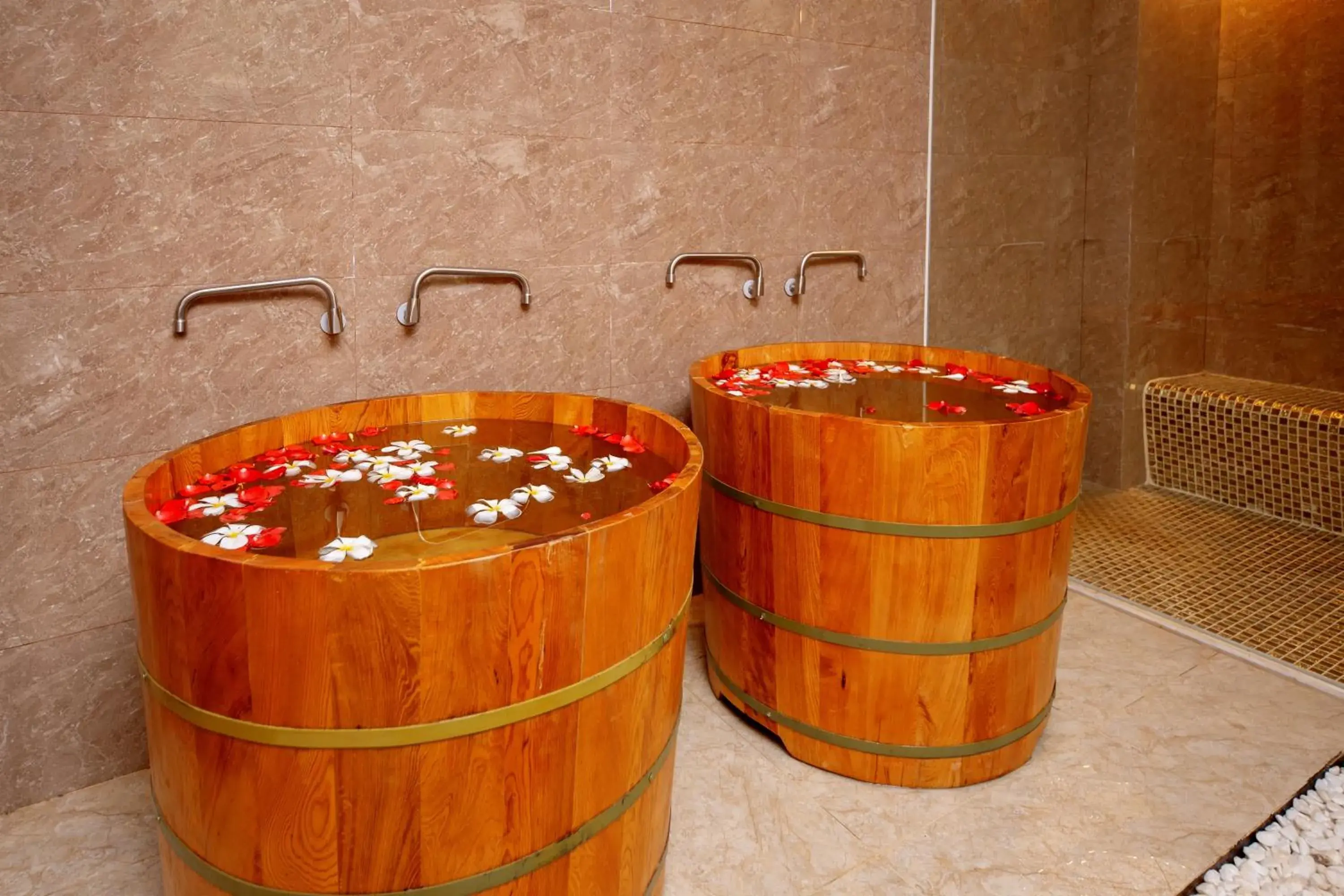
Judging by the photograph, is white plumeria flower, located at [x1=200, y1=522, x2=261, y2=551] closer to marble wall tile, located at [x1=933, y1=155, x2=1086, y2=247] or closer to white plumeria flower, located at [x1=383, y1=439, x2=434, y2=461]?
white plumeria flower, located at [x1=383, y1=439, x2=434, y2=461]

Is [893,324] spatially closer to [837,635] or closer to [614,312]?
[614,312]

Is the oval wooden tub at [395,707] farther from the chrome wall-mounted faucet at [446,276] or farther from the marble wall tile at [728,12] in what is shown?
the marble wall tile at [728,12]

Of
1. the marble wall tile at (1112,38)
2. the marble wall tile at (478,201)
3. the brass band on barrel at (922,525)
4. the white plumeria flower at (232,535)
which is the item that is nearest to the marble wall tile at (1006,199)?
the marble wall tile at (1112,38)

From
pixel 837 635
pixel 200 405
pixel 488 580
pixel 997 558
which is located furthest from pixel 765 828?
pixel 200 405

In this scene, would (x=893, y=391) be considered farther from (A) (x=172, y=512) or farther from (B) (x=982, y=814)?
(A) (x=172, y=512)

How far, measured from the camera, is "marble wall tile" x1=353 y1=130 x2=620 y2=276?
222 centimetres

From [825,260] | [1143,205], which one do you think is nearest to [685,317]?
[825,260]

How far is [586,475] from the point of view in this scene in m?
1.65

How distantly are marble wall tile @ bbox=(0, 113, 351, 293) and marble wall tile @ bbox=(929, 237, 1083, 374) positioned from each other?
213 cm

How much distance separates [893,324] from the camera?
128 inches

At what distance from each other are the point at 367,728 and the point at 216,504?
0.56 meters

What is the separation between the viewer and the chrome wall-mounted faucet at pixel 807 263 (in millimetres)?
2936

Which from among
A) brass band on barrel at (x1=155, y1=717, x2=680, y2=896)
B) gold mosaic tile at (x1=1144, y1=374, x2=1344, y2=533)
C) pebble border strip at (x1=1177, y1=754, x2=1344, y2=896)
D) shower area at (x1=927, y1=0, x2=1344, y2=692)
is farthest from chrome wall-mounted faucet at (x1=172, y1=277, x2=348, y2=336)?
gold mosaic tile at (x1=1144, y1=374, x2=1344, y2=533)

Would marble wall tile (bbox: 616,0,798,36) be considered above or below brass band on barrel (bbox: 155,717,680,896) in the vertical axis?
above
